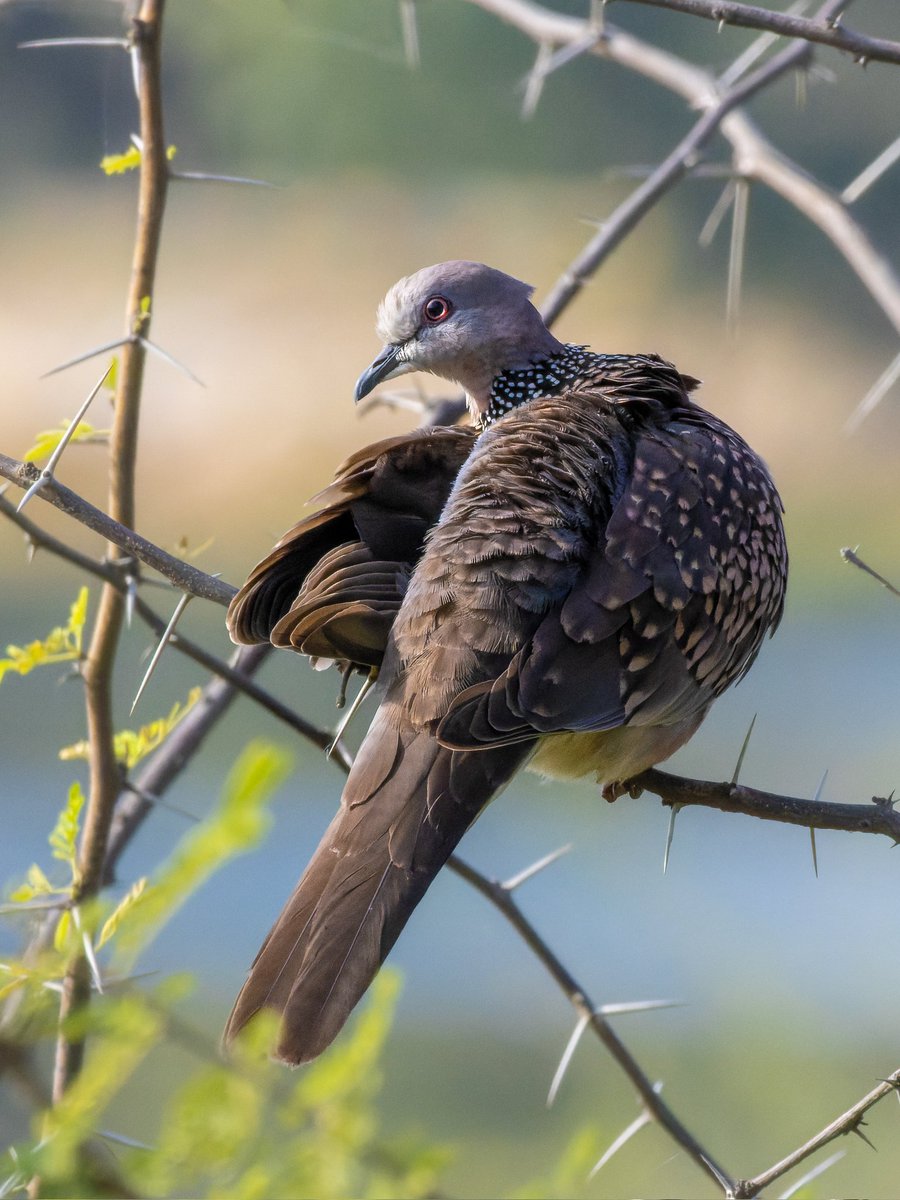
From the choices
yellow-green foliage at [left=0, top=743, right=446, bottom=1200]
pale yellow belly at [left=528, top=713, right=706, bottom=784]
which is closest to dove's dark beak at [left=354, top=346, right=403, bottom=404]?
pale yellow belly at [left=528, top=713, right=706, bottom=784]

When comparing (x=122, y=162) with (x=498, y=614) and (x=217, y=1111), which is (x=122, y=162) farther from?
(x=217, y=1111)

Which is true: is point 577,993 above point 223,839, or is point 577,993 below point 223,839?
above

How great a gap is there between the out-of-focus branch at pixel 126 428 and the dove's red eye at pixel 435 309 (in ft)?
2.24

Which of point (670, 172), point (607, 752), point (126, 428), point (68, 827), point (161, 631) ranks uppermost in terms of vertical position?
point (670, 172)

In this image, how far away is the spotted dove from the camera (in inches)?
62.0

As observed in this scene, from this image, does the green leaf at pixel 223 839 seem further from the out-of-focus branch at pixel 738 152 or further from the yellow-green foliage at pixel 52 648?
the out-of-focus branch at pixel 738 152

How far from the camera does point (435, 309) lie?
2.44 meters

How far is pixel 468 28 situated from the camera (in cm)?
702

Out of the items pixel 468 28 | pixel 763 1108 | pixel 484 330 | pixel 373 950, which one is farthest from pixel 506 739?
pixel 468 28

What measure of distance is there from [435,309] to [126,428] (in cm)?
79

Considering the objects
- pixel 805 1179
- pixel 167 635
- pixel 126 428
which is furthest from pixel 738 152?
pixel 805 1179

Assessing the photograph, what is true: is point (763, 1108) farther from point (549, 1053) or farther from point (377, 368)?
point (377, 368)

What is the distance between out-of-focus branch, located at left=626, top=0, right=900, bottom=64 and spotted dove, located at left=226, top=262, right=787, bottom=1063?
617mm

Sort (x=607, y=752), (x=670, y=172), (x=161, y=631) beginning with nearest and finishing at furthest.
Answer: (x=161, y=631), (x=607, y=752), (x=670, y=172)
